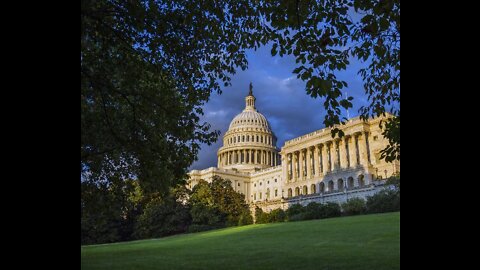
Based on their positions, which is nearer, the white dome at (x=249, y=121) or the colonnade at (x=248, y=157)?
the colonnade at (x=248, y=157)

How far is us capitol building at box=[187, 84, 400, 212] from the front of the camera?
70938mm

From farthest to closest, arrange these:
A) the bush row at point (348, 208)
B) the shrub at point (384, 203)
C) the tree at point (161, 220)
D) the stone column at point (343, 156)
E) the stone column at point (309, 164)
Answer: the stone column at point (309, 164), the stone column at point (343, 156), the tree at point (161, 220), the bush row at point (348, 208), the shrub at point (384, 203)

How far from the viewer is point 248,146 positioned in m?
119

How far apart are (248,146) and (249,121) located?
10262 millimetres

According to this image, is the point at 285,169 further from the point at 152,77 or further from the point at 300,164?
the point at 152,77

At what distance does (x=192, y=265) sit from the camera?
49.3 ft

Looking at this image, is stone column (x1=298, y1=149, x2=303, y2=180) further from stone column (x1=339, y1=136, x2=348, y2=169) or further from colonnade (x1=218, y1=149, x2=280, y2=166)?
colonnade (x1=218, y1=149, x2=280, y2=166)

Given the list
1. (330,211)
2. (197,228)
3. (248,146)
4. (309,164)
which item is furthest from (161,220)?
(248,146)

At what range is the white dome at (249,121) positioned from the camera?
124 metres


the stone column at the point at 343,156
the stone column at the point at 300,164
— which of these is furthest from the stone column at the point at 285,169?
the stone column at the point at 343,156

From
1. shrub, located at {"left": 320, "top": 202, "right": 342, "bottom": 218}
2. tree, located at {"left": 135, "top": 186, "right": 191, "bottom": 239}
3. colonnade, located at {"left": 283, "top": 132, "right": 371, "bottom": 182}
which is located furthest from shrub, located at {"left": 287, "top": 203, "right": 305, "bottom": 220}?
colonnade, located at {"left": 283, "top": 132, "right": 371, "bottom": 182}

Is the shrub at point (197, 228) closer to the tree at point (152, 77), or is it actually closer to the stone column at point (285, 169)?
the tree at point (152, 77)
